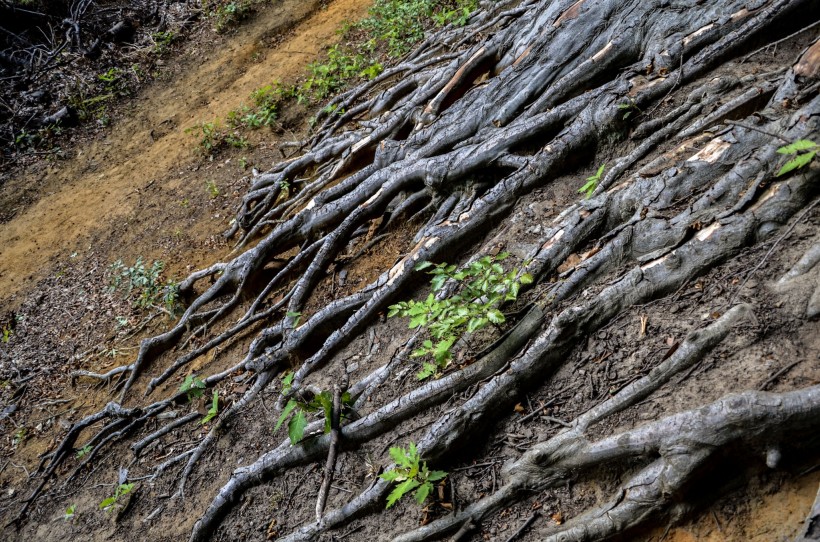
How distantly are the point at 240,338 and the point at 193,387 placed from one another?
2.34ft

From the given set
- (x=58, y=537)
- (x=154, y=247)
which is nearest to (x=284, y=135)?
(x=154, y=247)

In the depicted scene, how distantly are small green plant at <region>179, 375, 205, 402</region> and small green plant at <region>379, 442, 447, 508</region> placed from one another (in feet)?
9.69

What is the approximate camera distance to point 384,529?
3.44 m

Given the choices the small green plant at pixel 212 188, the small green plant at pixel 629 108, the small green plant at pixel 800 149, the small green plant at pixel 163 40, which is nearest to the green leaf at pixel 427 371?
the small green plant at pixel 800 149

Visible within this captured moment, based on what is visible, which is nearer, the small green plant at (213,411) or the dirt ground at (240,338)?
the dirt ground at (240,338)

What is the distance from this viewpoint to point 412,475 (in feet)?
10.8

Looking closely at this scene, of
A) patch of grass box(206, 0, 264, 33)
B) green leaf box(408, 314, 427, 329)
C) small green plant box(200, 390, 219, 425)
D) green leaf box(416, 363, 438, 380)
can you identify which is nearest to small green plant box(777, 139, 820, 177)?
green leaf box(408, 314, 427, 329)

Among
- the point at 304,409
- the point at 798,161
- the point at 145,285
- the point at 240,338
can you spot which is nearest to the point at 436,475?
the point at 304,409

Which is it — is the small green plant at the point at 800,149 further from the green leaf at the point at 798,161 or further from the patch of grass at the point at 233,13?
the patch of grass at the point at 233,13

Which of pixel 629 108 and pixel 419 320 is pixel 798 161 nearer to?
pixel 629 108

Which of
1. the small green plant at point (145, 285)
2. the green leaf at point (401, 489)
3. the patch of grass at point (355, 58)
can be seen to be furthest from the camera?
the patch of grass at point (355, 58)

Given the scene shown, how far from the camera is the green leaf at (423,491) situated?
3.17m

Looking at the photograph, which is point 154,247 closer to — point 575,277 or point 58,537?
point 58,537

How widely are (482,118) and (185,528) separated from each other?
4546 millimetres
